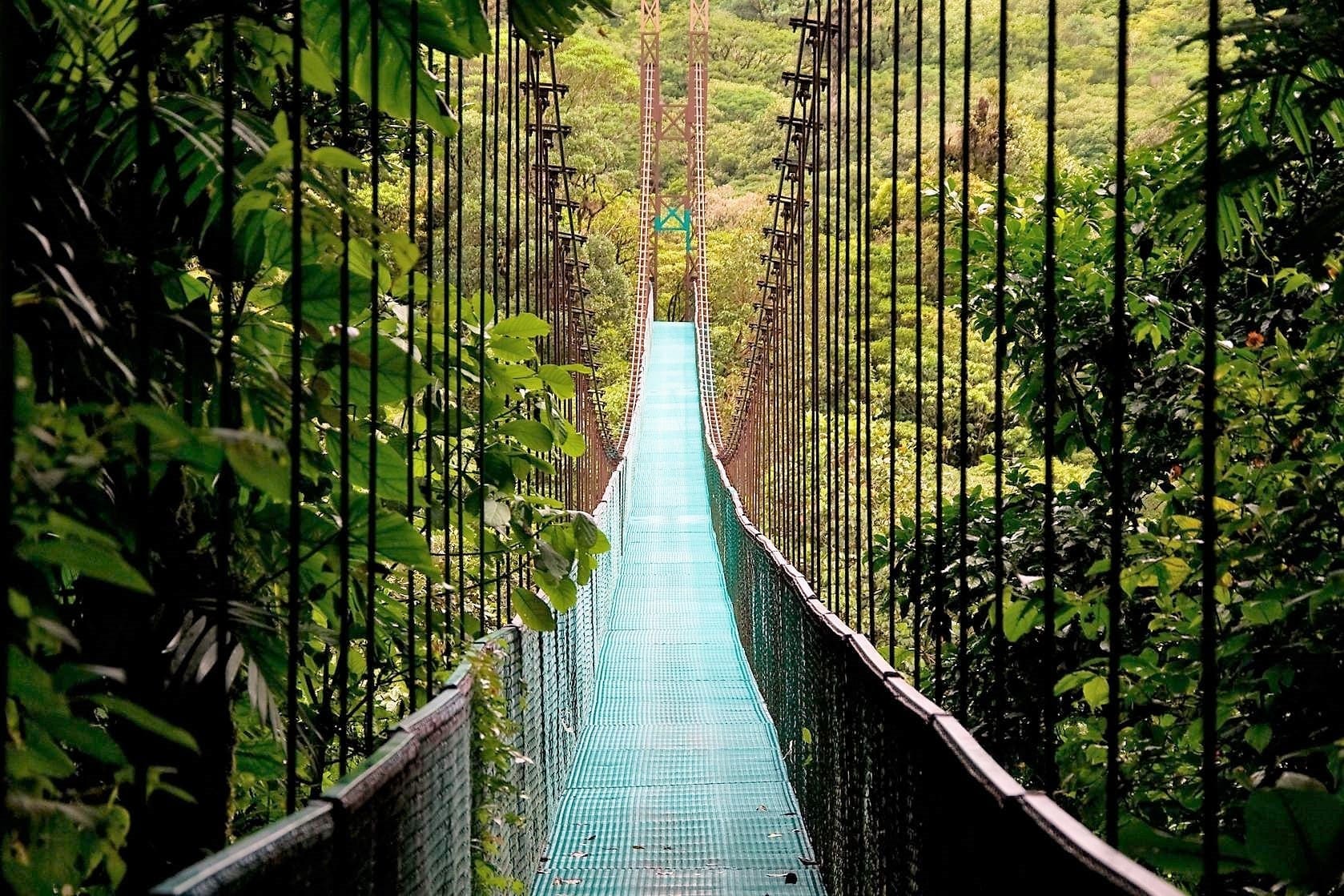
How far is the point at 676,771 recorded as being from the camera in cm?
479

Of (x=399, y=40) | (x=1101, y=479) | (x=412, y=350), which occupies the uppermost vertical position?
(x=399, y=40)

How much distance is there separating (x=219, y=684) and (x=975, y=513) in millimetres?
2276

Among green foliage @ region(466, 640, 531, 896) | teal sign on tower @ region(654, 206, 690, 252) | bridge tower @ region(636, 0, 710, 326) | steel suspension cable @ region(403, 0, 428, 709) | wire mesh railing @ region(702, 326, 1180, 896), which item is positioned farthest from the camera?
teal sign on tower @ region(654, 206, 690, 252)

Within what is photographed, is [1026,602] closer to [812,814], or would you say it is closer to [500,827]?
[500,827]

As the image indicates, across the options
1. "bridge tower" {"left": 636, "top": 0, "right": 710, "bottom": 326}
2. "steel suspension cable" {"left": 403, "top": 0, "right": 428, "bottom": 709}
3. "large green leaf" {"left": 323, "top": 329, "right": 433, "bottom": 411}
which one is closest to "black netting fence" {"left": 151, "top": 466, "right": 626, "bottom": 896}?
"steel suspension cable" {"left": 403, "top": 0, "right": 428, "bottom": 709}

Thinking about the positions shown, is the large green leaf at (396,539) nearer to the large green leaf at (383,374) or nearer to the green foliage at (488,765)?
the large green leaf at (383,374)

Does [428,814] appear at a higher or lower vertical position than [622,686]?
higher

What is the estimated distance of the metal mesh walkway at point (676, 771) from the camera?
360cm

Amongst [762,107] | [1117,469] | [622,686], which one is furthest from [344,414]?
[762,107]

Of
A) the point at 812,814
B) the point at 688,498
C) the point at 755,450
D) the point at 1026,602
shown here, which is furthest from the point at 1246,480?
the point at 688,498

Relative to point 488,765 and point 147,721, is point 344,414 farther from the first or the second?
point 488,765

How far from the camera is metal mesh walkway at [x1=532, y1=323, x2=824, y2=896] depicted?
3.60m

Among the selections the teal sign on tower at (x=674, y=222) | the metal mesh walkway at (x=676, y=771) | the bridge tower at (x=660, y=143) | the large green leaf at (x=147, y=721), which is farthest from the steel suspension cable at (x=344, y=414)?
the teal sign on tower at (x=674, y=222)

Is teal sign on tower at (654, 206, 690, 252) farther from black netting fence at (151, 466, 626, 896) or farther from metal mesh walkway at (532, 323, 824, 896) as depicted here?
black netting fence at (151, 466, 626, 896)
